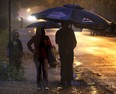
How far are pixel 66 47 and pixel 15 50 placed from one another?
2751 millimetres

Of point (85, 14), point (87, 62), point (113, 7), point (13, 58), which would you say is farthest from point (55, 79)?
point (113, 7)

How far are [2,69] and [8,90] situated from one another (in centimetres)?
228

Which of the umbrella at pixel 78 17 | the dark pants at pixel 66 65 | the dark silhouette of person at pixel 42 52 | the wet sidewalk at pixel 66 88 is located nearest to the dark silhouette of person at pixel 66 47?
the dark pants at pixel 66 65

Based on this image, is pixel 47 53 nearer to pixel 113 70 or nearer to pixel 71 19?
pixel 71 19

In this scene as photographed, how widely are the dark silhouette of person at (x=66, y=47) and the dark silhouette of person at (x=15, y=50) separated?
2.45 meters

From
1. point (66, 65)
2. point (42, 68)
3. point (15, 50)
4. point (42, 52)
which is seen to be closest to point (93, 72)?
point (15, 50)

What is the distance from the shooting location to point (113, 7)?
5894 centimetres

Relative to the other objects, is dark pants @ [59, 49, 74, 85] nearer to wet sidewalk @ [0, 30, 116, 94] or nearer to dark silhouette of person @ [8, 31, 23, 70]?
wet sidewalk @ [0, 30, 116, 94]

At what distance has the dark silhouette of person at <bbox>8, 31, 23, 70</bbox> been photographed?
14.8 metres

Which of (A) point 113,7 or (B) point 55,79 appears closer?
(B) point 55,79

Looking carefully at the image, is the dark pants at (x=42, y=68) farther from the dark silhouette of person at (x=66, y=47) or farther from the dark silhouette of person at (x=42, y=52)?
the dark silhouette of person at (x=66, y=47)

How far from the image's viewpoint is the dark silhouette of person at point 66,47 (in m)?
12.7

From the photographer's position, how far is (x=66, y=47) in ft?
A: 41.9

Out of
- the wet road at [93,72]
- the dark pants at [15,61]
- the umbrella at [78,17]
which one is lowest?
the wet road at [93,72]
